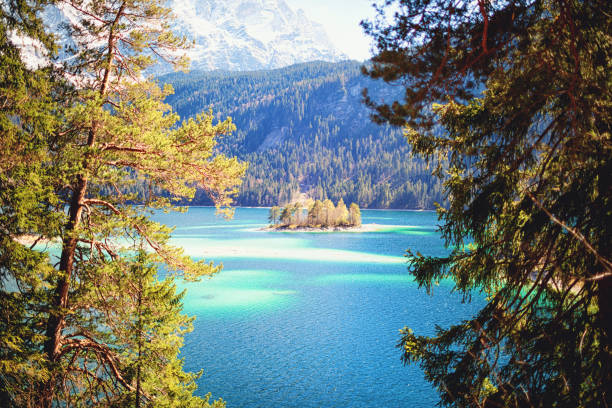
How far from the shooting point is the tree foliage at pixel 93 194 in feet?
18.6

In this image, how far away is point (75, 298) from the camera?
22.0 ft

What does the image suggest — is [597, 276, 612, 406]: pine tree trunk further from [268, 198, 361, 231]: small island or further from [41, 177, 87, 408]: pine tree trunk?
[268, 198, 361, 231]: small island

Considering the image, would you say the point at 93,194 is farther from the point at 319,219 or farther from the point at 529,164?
the point at 319,219

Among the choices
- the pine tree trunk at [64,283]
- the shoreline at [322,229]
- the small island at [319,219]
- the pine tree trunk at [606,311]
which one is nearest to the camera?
the pine tree trunk at [606,311]

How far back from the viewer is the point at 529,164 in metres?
4.12

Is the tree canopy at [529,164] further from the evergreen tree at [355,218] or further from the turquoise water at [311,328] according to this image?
the evergreen tree at [355,218]

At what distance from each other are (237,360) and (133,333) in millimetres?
15233

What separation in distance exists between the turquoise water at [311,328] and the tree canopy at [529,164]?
14468mm

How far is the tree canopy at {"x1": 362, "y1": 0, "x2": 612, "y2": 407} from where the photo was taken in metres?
2.87

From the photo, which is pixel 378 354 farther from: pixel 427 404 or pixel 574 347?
pixel 574 347

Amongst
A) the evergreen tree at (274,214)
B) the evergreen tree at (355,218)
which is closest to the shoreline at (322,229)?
the evergreen tree at (355,218)

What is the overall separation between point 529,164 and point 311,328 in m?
24.0

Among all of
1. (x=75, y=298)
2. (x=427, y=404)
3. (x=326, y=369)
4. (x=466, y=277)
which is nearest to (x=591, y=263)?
(x=466, y=277)

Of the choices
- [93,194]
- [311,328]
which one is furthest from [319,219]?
[93,194]
